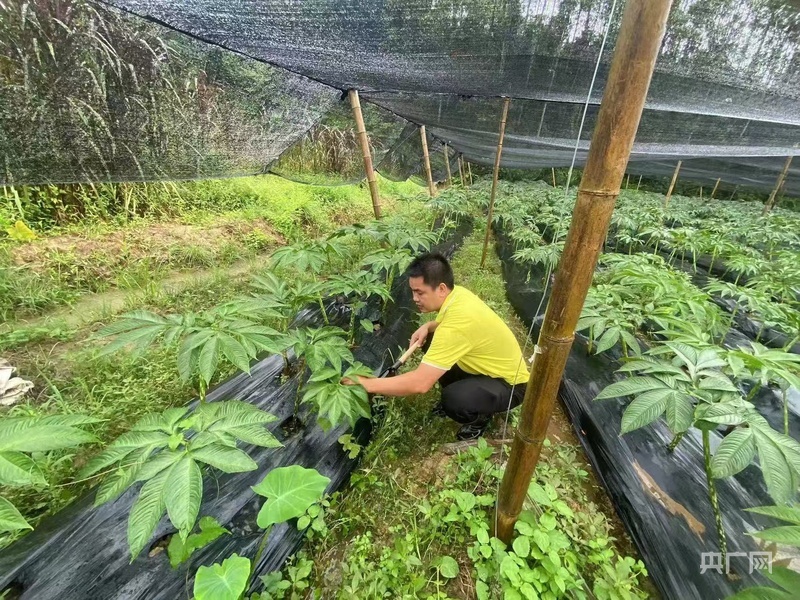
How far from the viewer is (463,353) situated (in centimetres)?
169

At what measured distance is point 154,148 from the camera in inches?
85.2

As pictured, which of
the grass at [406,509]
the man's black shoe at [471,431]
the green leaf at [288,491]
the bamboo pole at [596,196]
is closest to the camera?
the bamboo pole at [596,196]

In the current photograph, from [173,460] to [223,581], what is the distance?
341 millimetres

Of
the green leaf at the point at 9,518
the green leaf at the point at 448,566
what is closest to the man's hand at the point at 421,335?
the green leaf at the point at 448,566

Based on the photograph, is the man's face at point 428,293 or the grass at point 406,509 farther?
the man's face at point 428,293

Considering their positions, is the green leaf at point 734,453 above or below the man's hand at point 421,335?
above

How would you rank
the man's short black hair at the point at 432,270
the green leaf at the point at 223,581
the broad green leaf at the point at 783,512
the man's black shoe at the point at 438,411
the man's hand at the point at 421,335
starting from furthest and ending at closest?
the man's hand at the point at 421,335 → the man's black shoe at the point at 438,411 → the man's short black hair at the point at 432,270 → the green leaf at the point at 223,581 → the broad green leaf at the point at 783,512

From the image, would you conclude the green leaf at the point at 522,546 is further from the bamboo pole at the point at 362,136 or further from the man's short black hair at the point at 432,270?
the bamboo pole at the point at 362,136

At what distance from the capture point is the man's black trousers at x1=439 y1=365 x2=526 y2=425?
186cm

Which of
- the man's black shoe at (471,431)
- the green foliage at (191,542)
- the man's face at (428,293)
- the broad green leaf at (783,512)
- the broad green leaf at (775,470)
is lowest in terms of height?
the man's black shoe at (471,431)

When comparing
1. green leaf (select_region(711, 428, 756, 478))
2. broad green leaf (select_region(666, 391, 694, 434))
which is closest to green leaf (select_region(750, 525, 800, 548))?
green leaf (select_region(711, 428, 756, 478))

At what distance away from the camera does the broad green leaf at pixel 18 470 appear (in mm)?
666

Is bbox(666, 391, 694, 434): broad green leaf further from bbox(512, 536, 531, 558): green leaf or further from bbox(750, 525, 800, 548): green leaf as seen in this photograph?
bbox(512, 536, 531, 558): green leaf

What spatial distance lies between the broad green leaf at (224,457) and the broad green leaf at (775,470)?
137 cm
